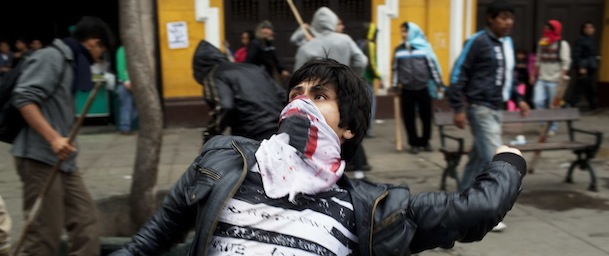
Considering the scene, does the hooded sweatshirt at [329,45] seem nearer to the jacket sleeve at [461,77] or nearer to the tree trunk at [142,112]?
the jacket sleeve at [461,77]

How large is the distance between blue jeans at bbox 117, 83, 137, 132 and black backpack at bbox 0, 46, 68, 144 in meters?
6.76

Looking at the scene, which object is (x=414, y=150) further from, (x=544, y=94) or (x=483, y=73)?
(x=483, y=73)

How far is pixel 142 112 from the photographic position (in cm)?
464

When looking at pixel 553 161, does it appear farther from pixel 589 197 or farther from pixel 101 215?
pixel 101 215

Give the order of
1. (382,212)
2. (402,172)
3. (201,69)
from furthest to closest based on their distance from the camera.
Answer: (402,172)
(201,69)
(382,212)

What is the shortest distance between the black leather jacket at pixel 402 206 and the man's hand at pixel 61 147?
1.96m

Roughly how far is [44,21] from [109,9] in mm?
1417

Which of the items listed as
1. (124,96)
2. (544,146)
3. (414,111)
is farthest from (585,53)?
(124,96)

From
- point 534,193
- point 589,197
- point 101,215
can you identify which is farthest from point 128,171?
point 589,197

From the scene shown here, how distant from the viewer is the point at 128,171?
25.3 feet

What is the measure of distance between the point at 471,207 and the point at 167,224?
90cm

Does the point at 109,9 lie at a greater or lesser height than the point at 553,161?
greater

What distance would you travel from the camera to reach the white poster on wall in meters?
10.5

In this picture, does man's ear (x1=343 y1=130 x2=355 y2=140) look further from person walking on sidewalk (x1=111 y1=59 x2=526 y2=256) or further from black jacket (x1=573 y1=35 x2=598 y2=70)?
black jacket (x1=573 y1=35 x2=598 y2=70)
